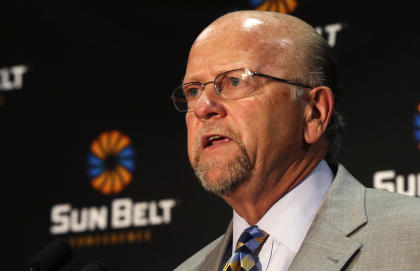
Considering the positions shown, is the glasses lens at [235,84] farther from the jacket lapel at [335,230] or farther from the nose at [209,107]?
the jacket lapel at [335,230]

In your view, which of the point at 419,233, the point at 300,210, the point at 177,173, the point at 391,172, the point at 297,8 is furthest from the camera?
the point at 177,173

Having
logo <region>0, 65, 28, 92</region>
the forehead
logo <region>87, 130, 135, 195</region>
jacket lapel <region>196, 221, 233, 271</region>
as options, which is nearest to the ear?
the forehead

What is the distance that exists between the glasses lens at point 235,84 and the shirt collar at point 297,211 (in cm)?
29

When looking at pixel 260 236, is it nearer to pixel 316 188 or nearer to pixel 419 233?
pixel 316 188

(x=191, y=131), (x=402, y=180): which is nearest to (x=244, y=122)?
(x=191, y=131)

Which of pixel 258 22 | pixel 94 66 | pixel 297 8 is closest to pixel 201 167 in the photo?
pixel 258 22

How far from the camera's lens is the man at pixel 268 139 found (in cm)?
186

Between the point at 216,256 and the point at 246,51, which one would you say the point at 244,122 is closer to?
the point at 246,51

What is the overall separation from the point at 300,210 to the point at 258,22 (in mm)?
532

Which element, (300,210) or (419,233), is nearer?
(419,233)

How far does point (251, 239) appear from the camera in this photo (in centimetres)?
190

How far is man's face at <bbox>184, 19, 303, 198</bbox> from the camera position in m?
1.89

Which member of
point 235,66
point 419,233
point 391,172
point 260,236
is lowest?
point 391,172

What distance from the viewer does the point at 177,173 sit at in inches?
138
